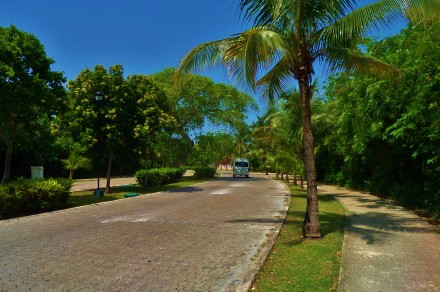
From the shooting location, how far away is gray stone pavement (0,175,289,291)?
17.8 feet

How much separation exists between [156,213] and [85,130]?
8.19 m

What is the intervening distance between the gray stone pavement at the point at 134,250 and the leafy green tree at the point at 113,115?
6.92 m

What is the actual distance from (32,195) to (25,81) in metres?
3.82

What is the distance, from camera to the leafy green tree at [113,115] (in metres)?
18.6

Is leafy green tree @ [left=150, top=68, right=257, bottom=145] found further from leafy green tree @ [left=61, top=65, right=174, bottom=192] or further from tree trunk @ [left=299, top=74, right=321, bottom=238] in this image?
tree trunk @ [left=299, top=74, right=321, bottom=238]

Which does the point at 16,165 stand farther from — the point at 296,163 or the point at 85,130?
the point at 296,163

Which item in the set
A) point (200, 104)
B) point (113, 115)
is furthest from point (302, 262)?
point (200, 104)

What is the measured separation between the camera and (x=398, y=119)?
12.0 meters

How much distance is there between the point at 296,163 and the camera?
23125 millimetres

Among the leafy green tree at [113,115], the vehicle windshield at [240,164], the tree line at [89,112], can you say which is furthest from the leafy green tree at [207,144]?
the leafy green tree at [113,115]

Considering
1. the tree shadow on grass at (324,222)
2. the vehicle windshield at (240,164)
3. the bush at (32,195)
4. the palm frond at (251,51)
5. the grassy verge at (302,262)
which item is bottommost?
the grassy verge at (302,262)

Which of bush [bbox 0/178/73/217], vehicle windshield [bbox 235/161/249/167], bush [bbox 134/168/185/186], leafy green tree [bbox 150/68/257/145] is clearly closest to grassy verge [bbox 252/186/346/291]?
bush [bbox 0/178/73/217]

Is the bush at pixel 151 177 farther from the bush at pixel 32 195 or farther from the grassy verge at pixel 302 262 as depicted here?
the grassy verge at pixel 302 262

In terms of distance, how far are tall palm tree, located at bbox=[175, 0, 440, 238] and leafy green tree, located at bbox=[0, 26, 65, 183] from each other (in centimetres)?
680
